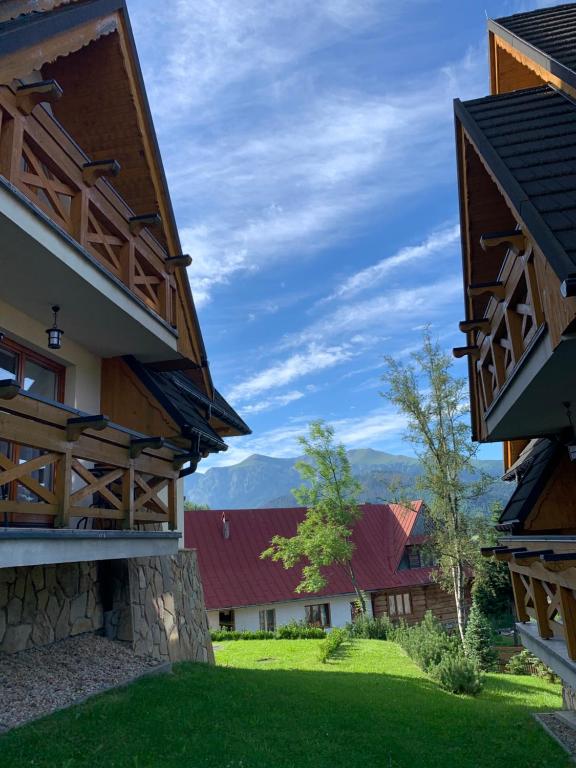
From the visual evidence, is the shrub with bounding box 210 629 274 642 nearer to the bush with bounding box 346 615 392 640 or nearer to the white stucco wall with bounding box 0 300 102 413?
the bush with bounding box 346 615 392 640

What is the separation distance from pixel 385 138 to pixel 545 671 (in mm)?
17925

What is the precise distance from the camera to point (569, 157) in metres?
5.95

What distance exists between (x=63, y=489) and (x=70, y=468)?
8.6 inches

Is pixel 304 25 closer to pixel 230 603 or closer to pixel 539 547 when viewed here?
pixel 539 547

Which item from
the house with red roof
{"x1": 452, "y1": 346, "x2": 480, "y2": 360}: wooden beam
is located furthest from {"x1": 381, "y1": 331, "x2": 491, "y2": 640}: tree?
{"x1": 452, "y1": 346, "x2": 480, "y2": 360}: wooden beam

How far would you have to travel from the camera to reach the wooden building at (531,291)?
16.6 ft

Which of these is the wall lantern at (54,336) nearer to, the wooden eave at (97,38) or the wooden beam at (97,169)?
the wooden beam at (97,169)

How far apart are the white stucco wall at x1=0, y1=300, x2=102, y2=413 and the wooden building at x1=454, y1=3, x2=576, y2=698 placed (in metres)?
5.53

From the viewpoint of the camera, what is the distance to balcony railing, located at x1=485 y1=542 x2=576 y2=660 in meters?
4.91

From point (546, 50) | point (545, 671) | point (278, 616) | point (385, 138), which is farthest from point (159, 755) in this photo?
point (278, 616)

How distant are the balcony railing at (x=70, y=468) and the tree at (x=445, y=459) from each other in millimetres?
18845

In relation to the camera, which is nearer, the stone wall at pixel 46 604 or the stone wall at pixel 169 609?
the stone wall at pixel 46 604

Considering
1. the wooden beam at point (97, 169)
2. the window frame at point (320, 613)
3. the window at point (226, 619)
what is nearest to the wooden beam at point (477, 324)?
the wooden beam at point (97, 169)

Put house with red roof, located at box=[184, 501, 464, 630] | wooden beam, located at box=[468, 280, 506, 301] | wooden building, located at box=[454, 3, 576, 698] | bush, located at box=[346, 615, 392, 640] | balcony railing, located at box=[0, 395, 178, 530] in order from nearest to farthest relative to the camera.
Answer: balcony railing, located at box=[0, 395, 178, 530] → wooden building, located at box=[454, 3, 576, 698] → wooden beam, located at box=[468, 280, 506, 301] → bush, located at box=[346, 615, 392, 640] → house with red roof, located at box=[184, 501, 464, 630]
